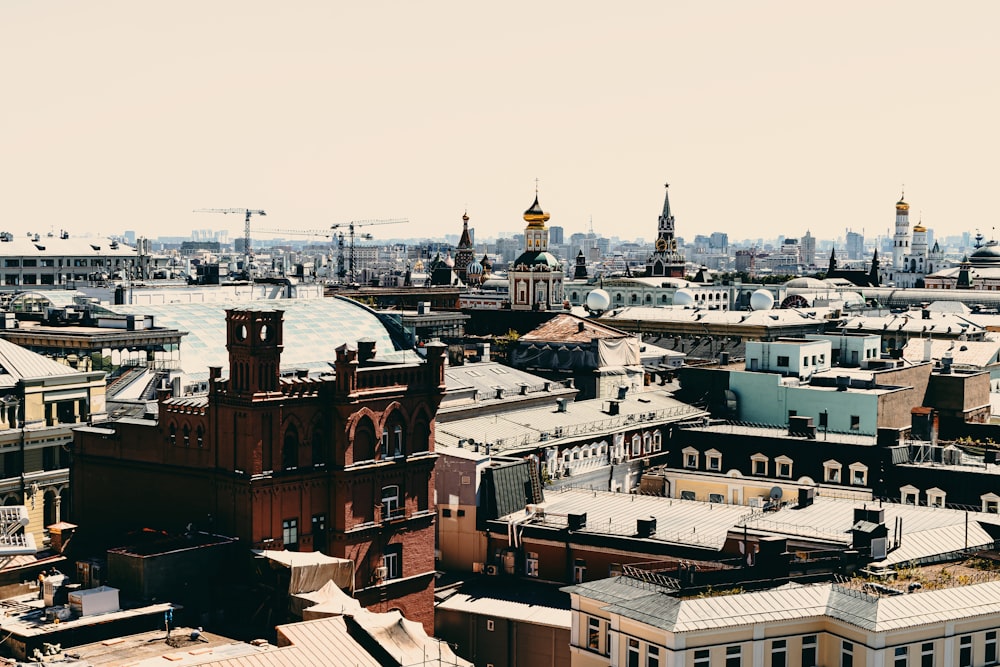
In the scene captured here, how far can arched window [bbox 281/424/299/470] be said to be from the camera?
58875 mm

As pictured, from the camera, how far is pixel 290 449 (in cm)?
5916

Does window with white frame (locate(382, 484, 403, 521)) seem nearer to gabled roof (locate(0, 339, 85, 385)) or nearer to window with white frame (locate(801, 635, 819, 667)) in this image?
gabled roof (locate(0, 339, 85, 385))

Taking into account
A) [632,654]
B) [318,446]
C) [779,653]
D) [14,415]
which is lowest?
[632,654]

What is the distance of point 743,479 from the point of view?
8100 centimetres

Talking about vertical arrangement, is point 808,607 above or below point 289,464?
below

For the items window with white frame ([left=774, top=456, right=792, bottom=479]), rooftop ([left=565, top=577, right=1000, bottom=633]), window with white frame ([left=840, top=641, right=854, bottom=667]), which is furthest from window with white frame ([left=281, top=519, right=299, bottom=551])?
window with white frame ([left=774, top=456, right=792, bottom=479])

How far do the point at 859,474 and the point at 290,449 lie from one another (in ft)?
112

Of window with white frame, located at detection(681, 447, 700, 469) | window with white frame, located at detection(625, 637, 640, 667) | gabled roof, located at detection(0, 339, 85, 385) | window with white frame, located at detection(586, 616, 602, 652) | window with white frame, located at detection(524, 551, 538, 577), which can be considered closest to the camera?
window with white frame, located at detection(625, 637, 640, 667)

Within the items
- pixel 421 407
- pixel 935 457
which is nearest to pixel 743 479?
pixel 935 457

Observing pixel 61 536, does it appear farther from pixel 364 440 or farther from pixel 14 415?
pixel 364 440

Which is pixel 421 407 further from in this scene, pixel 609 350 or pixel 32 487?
pixel 609 350

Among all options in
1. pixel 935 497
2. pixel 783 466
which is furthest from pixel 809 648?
pixel 783 466

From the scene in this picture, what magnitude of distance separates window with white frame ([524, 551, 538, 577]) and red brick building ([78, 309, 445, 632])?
4.65 m

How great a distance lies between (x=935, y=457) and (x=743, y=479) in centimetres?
1014
